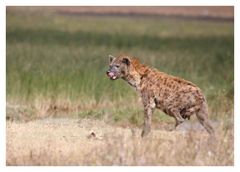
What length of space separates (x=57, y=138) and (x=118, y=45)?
11.3 m

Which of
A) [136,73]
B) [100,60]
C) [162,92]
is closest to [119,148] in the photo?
[162,92]

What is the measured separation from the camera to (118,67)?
11734 mm

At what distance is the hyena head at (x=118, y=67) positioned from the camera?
1172 cm

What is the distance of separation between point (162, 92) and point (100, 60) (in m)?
6.51

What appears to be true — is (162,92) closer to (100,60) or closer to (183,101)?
(183,101)

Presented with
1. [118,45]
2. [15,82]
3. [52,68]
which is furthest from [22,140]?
[118,45]

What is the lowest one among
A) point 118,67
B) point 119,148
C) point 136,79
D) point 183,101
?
point 119,148

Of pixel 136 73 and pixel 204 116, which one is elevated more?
pixel 136 73

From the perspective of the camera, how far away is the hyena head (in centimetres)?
1172

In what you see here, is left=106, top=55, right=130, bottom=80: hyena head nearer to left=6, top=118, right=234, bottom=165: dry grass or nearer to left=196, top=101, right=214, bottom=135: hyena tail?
left=6, top=118, right=234, bottom=165: dry grass

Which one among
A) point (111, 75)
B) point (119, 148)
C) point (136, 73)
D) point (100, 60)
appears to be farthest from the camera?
point (100, 60)

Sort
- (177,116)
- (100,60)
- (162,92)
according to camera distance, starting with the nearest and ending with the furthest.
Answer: (177,116) < (162,92) < (100,60)

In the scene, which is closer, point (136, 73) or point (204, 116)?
point (204, 116)

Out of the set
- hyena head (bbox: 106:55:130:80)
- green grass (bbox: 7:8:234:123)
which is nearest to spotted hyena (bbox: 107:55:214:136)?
hyena head (bbox: 106:55:130:80)
